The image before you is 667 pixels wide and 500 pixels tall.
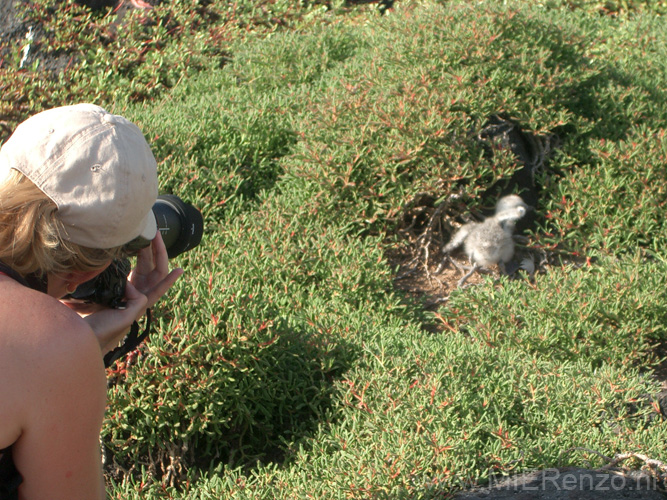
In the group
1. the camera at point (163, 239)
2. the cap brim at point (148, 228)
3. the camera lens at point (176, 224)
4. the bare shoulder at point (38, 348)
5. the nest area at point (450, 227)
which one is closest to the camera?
the bare shoulder at point (38, 348)

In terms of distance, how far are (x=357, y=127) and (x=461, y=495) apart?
3.04 meters

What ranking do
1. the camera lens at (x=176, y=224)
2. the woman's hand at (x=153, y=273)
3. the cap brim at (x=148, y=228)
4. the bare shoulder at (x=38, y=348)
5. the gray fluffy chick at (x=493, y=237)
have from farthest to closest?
the gray fluffy chick at (x=493, y=237) → the camera lens at (x=176, y=224) → the woman's hand at (x=153, y=273) → the cap brim at (x=148, y=228) → the bare shoulder at (x=38, y=348)

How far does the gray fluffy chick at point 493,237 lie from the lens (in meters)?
→ 4.88

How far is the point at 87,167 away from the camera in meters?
1.70

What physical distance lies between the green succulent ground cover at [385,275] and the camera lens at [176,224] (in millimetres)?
833

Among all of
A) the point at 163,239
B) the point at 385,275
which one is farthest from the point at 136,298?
the point at 385,275

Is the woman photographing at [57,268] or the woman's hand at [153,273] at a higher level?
the woman photographing at [57,268]

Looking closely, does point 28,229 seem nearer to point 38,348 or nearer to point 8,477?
point 38,348

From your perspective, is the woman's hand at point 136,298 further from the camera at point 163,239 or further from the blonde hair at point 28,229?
the blonde hair at point 28,229

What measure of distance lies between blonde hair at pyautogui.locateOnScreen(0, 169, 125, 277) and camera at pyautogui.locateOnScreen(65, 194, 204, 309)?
0.84 ft

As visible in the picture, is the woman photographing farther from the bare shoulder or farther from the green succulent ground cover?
the green succulent ground cover

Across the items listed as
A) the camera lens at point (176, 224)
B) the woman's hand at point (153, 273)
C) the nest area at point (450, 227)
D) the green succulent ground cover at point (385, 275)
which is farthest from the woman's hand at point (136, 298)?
the nest area at point (450, 227)

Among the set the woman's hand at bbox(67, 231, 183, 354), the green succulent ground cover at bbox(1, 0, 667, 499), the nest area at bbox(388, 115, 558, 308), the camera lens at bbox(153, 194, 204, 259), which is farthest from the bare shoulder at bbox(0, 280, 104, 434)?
the nest area at bbox(388, 115, 558, 308)

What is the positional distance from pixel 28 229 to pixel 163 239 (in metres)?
0.80
